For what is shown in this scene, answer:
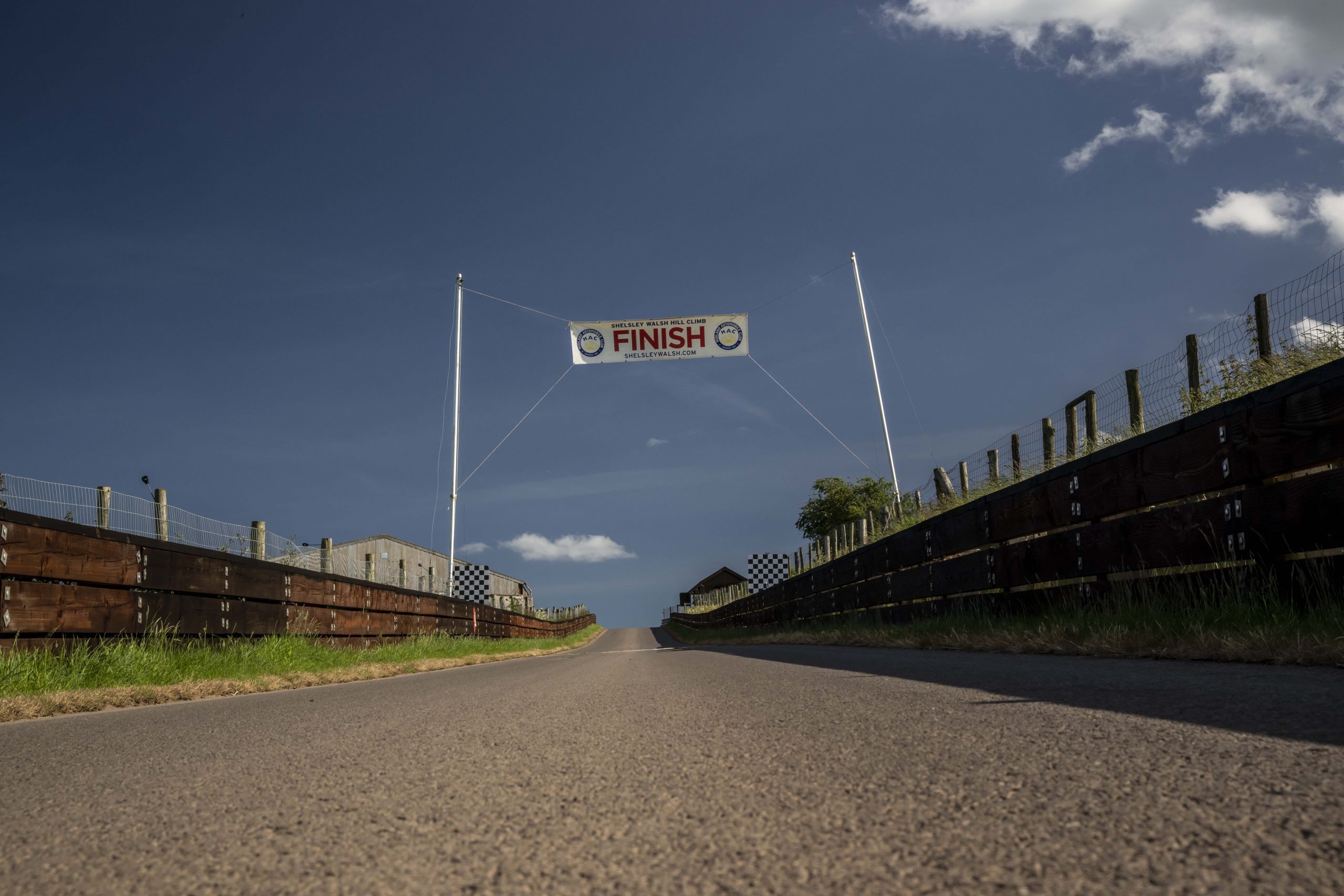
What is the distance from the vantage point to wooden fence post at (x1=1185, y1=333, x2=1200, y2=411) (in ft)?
22.0

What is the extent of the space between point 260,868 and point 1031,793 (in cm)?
117

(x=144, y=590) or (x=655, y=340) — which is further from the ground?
(x=655, y=340)

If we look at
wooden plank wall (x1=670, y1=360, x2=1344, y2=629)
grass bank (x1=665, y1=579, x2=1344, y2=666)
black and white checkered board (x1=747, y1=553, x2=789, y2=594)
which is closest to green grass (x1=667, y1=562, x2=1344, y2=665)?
grass bank (x1=665, y1=579, x2=1344, y2=666)

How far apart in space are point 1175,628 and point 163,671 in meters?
6.16

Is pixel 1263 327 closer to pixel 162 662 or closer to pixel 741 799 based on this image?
pixel 741 799

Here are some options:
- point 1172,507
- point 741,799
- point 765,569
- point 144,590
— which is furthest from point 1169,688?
point 765,569

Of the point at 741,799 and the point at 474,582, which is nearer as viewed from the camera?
the point at 741,799

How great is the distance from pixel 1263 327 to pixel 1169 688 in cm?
468

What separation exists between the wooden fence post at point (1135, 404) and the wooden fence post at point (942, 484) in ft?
13.3

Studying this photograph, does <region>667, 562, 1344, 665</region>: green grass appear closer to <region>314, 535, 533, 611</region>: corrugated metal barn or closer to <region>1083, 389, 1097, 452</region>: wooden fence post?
<region>1083, 389, 1097, 452</region>: wooden fence post

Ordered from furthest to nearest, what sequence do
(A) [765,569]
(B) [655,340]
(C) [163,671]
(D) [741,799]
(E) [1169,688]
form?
(A) [765,569]
(B) [655,340]
(C) [163,671]
(E) [1169,688]
(D) [741,799]

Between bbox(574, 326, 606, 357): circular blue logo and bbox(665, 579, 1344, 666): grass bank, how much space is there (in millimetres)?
11510


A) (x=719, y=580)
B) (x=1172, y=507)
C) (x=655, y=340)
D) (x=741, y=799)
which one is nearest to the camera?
(x=741, y=799)

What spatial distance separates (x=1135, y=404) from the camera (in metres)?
7.40
